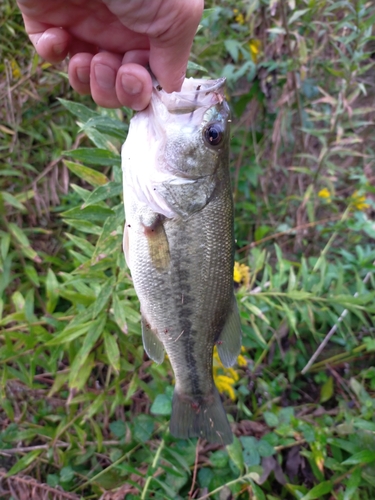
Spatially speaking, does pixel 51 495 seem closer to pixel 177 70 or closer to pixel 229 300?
pixel 229 300

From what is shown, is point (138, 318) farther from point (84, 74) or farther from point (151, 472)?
point (84, 74)

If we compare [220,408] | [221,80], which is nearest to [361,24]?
[221,80]

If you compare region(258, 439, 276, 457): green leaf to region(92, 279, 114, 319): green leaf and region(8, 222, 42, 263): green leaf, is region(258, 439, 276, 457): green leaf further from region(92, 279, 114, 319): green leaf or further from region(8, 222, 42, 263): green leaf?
region(8, 222, 42, 263): green leaf

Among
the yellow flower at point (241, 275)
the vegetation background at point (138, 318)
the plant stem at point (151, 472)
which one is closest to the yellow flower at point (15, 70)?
the vegetation background at point (138, 318)

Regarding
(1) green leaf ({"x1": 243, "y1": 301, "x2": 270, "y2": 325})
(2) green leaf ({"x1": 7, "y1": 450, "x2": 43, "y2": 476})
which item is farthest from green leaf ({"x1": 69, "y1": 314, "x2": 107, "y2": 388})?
(1) green leaf ({"x1": 243, "y1": 301, "x2": 270, "y2": 325})

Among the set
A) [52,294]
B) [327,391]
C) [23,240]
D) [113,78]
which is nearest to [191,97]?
[113,78]

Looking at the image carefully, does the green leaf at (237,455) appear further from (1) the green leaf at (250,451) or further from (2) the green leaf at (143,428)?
(2) the green leaf at (143,428)
